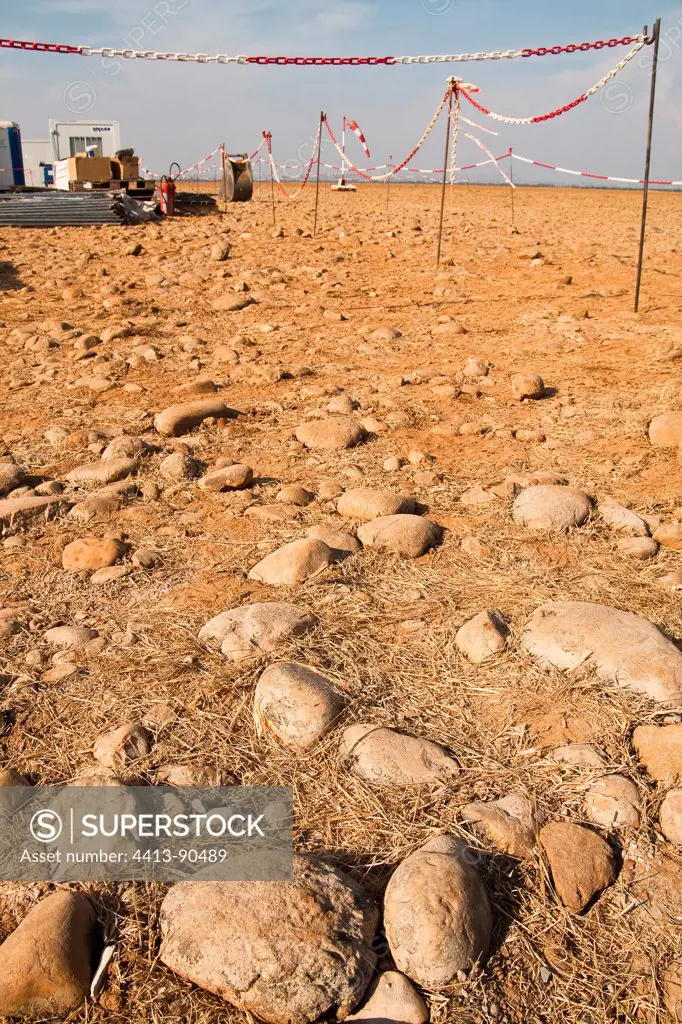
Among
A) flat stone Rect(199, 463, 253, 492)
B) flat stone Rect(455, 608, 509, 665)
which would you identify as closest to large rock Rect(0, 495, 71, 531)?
flat stone Rect(199, 463, 253, 492)

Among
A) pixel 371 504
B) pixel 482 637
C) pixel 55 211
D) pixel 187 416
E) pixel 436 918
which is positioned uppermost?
pixel 55 211

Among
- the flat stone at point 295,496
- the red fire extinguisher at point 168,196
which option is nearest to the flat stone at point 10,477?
the flat stone at point 295,496

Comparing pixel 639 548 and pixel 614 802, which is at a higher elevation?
pixel 639 548

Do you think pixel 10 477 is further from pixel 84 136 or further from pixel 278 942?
pixel 84 136

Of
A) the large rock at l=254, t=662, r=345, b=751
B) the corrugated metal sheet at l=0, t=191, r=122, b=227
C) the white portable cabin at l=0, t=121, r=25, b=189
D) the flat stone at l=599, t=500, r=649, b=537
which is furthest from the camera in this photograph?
the white portable cabin at l=0, t=121, r=25, b=189

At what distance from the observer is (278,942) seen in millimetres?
1639

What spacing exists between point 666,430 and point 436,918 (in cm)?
327

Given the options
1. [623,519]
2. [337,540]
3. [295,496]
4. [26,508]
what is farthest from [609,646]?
[26,508]

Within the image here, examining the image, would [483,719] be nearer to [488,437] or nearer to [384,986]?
[384,986]

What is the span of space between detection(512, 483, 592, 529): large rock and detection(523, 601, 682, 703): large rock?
0.74m

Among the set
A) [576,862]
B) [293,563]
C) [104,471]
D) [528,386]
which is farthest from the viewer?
[528,386]

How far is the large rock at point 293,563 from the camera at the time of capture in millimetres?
2988

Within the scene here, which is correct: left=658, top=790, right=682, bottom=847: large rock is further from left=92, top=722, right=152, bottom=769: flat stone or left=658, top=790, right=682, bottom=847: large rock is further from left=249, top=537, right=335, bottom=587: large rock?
left=249, top=537, right=335, bottom=587: large rock

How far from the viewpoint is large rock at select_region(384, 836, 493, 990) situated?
1634 millimetres
